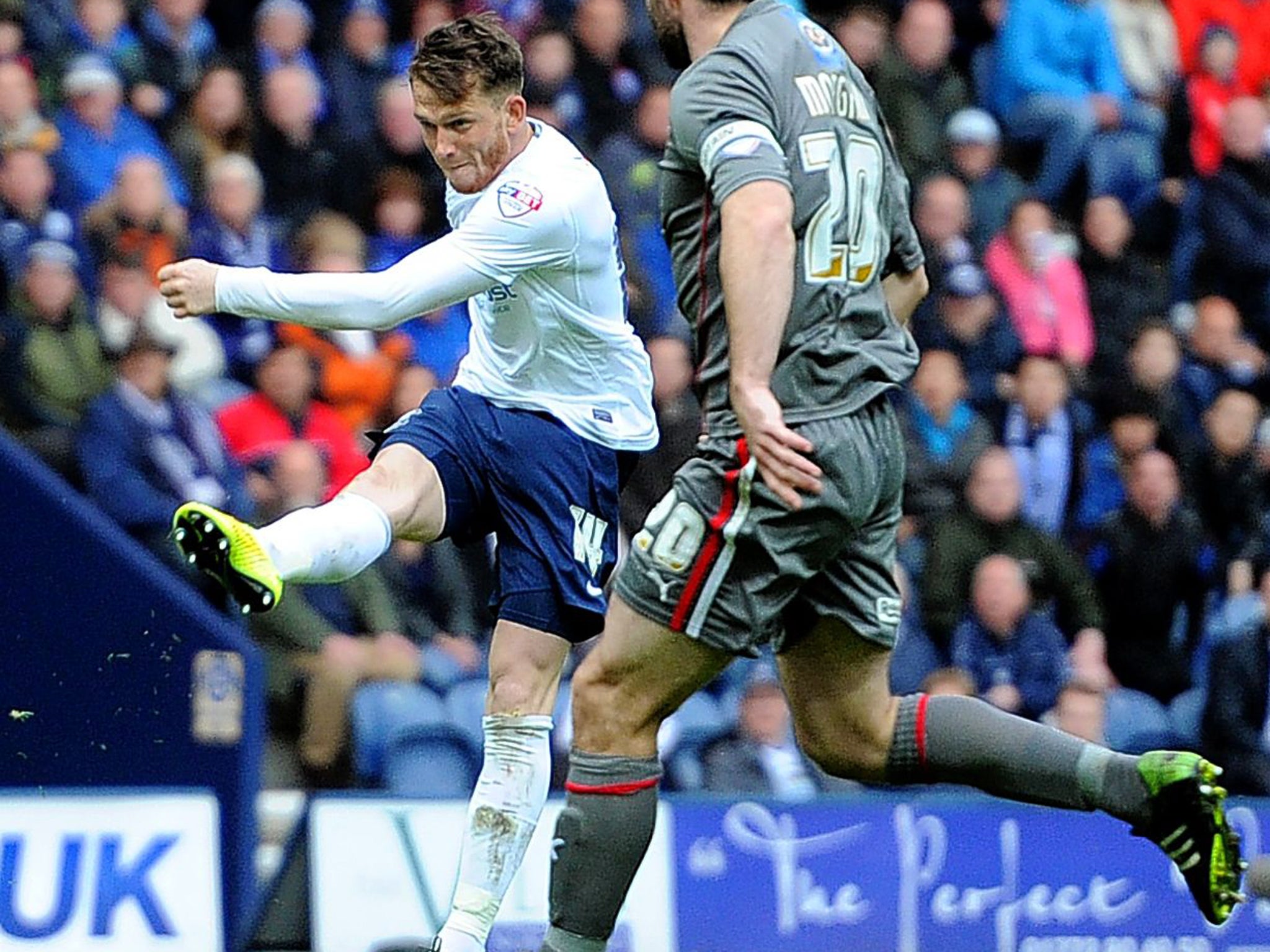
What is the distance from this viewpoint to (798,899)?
8148 millimetres

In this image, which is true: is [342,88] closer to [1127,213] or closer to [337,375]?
[337,375]

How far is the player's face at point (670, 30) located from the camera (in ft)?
18.1

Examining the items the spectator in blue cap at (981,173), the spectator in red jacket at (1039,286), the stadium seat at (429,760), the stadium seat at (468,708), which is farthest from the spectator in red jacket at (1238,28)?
the stadium seat at (429,760)

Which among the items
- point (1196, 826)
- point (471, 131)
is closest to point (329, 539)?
point (471, 131)

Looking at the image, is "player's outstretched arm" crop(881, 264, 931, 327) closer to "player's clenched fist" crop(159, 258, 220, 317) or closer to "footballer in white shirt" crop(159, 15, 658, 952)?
"footballer in white shirt" crop(159, 15, 658, 952)

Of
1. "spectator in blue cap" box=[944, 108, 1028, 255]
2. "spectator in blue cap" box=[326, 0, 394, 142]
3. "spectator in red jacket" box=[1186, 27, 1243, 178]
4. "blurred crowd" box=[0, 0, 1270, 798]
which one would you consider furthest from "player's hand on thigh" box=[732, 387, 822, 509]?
"spectator in red jacket" box=[1186, 27, 1243, 178]

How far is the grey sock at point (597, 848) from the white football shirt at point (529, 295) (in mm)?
1112

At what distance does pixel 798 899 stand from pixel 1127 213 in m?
5.38

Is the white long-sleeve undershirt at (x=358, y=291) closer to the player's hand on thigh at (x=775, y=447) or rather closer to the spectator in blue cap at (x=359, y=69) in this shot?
the player's hand on thigh at (x=775, y=447)

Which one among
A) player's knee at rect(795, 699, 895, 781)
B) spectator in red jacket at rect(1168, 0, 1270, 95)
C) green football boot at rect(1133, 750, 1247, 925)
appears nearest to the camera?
green football boot at rect(1133, 750, 1247, 925)

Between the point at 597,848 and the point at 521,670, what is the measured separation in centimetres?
77

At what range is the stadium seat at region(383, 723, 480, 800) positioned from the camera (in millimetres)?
8898

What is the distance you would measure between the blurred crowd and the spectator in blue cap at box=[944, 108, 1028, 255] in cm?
2

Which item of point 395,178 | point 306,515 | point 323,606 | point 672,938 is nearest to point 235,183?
point 395,178
